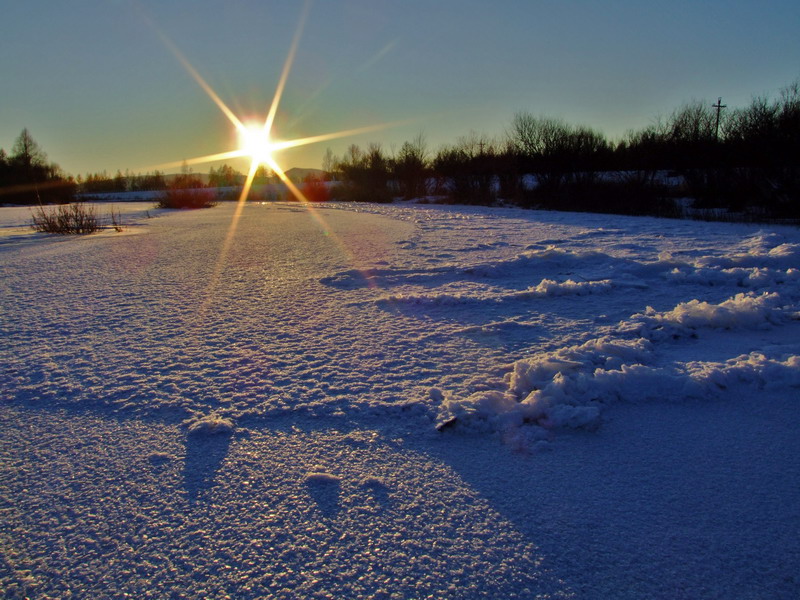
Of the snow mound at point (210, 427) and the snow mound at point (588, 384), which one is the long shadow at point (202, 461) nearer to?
the snow mound at point (210, 427)

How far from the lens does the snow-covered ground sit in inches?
43.1

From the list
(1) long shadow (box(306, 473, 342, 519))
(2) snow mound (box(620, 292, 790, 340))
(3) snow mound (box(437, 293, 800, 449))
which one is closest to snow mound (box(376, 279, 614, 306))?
(2) snow mound (box(620, 292, 790, 340))

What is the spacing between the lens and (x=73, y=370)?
2.26m

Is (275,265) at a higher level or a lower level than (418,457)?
higher

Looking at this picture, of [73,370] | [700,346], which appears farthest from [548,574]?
[73,370]

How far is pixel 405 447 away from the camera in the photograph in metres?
1.58

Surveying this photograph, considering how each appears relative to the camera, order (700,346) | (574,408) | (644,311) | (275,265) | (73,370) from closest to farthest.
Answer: (574,408), (73,370), (700,346), (644,311), (275,265)

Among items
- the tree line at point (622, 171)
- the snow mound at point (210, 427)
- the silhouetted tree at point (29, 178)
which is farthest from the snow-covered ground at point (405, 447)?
the silhouetted tree at point (29, 178)

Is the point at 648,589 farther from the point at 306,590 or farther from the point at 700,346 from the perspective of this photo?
the point at 700,346

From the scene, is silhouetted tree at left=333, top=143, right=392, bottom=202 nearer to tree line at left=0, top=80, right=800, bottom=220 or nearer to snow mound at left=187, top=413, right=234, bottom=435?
tree line at left=0, top=80, right=800, bottom=220

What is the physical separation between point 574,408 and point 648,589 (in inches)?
29.3

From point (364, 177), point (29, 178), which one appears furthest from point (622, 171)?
point (29, 178)

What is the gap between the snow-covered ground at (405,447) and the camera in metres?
1.09

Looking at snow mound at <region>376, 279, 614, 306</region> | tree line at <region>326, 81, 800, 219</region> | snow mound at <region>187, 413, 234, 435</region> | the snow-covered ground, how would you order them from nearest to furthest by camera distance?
1. the snow-covered ground
2. snow mound at <region>187, 413, 234, 435</region>
3. snow mound at <region>376, 279, 614, 306</region>
4. tree line at <region>326, 81, 800, 219</region>
